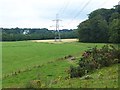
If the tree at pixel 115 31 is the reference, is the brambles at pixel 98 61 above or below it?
below

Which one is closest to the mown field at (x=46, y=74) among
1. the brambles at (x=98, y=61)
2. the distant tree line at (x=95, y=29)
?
the brambles at (x=98, y=61)

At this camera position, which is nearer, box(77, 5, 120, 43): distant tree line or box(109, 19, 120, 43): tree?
box(109, 19, 120, 43): tree

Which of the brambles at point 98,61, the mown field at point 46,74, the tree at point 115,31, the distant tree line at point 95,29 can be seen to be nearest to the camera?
the mown field at point 46,74

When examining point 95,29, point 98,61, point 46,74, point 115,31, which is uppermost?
point 95,29

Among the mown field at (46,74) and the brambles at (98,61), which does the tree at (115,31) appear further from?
the brambles at (98,61)

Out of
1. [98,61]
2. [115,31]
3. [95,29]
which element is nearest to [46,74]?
[98,61]

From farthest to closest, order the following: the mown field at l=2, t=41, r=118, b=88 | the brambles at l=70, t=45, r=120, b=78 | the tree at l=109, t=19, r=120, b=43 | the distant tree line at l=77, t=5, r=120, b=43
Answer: the distant tree line at l=77, t=5, r=120, b=43 < the tree at l=109, t=19, r=120, b=43 < the brambles at l=70, t=45, r=120, b=78 < the mown field at l=2, t=41, r=118, b=88

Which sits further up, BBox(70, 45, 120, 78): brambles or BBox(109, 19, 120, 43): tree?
BBox(109, 19, 120, 43): tree

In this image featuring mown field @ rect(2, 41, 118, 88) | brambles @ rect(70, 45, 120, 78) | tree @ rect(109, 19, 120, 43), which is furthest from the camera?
Result: tree @ rect(109, 19, 120, 43)

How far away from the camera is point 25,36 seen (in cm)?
14950

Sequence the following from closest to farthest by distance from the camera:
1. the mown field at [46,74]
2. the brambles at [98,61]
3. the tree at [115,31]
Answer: the mown field at [46,74]
the brambles at [98,61]
the tree at [115,31]

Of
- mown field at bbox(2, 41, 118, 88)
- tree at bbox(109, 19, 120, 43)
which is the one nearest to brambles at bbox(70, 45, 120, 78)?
mown field at bbox(2, 41, 118, 88)

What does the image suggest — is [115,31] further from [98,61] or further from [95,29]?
[95,29]

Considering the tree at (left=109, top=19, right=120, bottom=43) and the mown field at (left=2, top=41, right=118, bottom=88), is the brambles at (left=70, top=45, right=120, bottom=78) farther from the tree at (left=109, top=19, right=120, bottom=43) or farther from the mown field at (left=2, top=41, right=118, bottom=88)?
the tree at (left=109, top=19, right=120, bottom=43)
